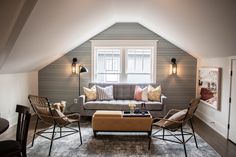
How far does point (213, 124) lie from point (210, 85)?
99 centimetres

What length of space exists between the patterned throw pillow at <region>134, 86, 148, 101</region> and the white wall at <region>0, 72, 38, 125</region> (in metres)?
3.20

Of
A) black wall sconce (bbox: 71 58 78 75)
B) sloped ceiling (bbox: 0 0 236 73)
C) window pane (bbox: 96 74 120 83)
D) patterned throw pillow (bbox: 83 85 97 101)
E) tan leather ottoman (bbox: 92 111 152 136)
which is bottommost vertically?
tan leather ottoman (bbox: 92 111 152 136)

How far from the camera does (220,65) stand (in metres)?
4.86

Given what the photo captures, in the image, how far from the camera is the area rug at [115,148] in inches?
140

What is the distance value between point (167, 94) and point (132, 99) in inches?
48.2

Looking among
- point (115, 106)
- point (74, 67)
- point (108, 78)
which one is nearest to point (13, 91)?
point (74, 67)

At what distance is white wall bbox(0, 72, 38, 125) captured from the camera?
15.6ft

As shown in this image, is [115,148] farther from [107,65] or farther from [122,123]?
[107,65]

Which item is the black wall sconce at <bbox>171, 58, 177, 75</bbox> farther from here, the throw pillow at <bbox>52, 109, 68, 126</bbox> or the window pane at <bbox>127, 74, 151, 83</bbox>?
the throw pillow at <bbox>52, 109, 68, 126</bbox>

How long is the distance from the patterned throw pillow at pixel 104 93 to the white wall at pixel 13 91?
2055mm

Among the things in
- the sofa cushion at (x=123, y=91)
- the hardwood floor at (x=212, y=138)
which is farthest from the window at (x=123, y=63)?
the hardwood floor at (x=212, y=138)

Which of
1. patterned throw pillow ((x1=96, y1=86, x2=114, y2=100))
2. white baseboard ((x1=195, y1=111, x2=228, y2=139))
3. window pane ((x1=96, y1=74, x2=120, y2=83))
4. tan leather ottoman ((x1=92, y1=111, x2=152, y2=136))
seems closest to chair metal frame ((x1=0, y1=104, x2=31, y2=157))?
tan leather ottoman ((x1=92, y1=111, x2=152, y2=136))

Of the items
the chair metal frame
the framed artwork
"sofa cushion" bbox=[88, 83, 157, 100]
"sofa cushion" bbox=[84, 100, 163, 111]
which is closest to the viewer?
the chair metal frame

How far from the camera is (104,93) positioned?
6.14 metres
